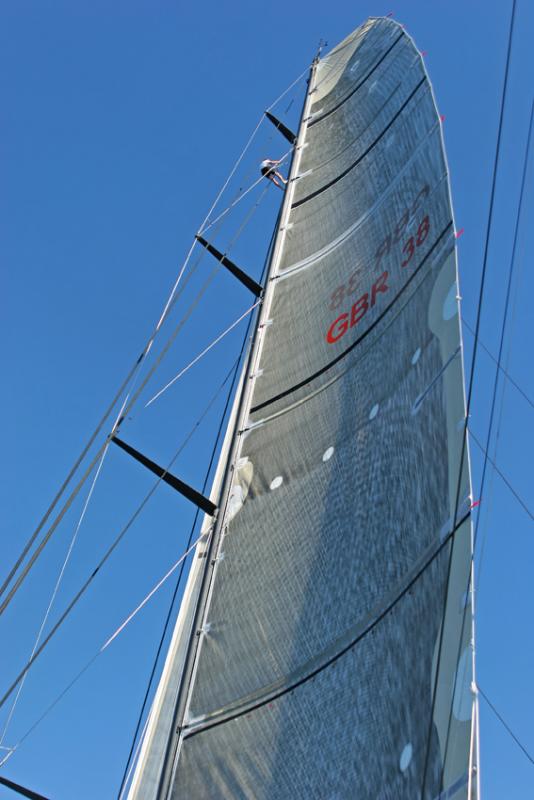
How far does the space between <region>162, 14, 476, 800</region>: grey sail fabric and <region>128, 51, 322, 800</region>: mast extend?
0.15 ft

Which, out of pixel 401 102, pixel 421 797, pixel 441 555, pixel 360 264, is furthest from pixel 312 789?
pixel 401 102

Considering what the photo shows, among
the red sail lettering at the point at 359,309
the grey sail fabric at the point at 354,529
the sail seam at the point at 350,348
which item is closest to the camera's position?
the grey sail fabric at the point at 354,529

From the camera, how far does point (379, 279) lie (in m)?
6.18

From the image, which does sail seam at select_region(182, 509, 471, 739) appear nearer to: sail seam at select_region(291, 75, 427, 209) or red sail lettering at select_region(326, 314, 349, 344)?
red sail lettering at select_region(326, 314, 349, 344)

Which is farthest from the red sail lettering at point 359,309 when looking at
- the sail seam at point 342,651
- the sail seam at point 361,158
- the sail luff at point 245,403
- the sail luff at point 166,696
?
the sail seam at point 342,651

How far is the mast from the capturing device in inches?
181

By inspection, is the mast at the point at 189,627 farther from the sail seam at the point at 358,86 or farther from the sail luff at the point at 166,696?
the sail seam at the point at 358,86

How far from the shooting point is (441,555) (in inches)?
152

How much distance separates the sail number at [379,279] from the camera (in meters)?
5.98

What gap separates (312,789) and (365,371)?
2.56 m

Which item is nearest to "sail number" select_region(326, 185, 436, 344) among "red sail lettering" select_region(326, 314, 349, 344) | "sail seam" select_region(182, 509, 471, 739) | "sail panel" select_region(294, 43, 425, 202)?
"red sail lettering" select_region(326, 314, 349, 344)

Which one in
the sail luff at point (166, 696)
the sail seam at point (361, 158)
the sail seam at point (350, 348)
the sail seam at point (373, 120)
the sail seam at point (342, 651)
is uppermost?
the sail seam at point (373, 120)

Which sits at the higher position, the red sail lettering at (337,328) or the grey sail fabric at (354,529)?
the red sail lettering at (337,328)

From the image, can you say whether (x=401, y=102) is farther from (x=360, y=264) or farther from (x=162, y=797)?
(x=162, y=797)
